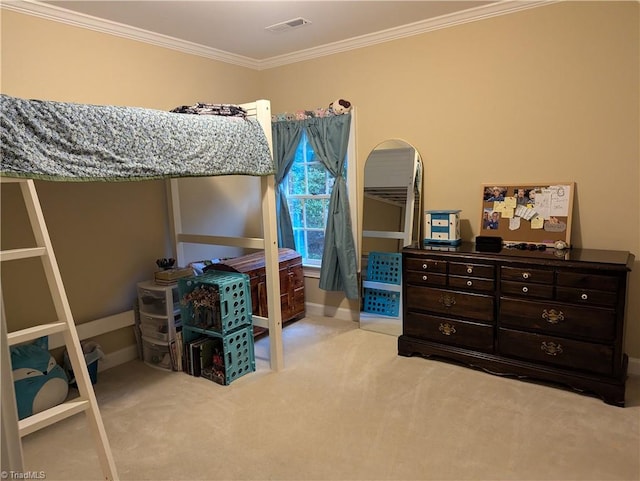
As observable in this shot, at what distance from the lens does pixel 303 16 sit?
3.08 metres

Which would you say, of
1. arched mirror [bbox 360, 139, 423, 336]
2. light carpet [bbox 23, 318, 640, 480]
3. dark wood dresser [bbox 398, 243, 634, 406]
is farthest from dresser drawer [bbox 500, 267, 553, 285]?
arched mirror [bbox 360, 139, 423, 336]

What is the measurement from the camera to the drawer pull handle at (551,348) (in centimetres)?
265

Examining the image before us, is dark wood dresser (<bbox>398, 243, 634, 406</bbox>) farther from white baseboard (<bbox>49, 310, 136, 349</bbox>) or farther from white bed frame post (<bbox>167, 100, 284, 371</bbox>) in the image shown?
white baseboard (<bbox>49, 310, 136, 349</bbox>)

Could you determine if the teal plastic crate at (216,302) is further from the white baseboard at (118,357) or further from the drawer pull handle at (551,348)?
the drawer pull handle at (551,348)

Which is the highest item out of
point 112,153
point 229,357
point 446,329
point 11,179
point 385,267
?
point 112,153

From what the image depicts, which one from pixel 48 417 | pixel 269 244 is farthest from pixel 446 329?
pixel 48 417

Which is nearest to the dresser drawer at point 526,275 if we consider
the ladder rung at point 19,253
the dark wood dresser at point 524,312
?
the dark wood dresser at point 524,312

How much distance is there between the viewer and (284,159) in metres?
4.13

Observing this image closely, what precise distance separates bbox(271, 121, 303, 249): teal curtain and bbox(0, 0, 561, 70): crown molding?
61cm

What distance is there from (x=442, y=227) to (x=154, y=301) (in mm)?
2144

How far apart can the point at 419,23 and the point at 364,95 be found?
0.69 m

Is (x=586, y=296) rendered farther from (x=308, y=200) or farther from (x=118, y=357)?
(x=118, y=357)

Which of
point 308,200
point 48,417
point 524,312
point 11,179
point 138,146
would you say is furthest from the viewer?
point 308,200

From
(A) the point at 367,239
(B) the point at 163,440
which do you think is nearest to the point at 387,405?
(B) the point at 163,440
